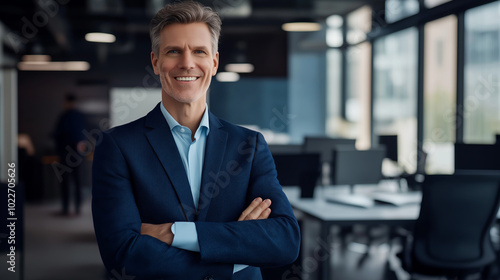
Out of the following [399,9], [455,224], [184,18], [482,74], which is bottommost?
[455,224]

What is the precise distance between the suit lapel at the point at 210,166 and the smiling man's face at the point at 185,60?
0.18 m

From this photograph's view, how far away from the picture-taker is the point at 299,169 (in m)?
4.37

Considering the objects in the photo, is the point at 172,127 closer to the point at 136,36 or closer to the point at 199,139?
the point at 199,139

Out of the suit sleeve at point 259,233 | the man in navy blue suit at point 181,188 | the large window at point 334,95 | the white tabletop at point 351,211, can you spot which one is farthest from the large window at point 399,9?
the man in navy blue suit at point 181,188

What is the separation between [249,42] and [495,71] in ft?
14.3

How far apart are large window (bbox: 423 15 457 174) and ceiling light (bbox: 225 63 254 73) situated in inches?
121

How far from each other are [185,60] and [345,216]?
8.22 feet

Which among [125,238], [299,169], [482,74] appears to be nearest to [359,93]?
[482,74]

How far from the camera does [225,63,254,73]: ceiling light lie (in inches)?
336

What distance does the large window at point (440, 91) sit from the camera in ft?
19.4

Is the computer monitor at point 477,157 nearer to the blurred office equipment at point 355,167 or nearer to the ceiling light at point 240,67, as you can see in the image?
the blurred office equipment at point 355,167

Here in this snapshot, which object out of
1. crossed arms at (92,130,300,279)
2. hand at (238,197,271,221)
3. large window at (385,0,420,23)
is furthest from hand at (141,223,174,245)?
large window at (385,0,420,23)

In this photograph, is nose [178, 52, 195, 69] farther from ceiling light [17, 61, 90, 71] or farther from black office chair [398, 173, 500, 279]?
ceiling light [17, 61, 90, 71]

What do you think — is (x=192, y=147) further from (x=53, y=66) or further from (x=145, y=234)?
(x=53, y=66)
